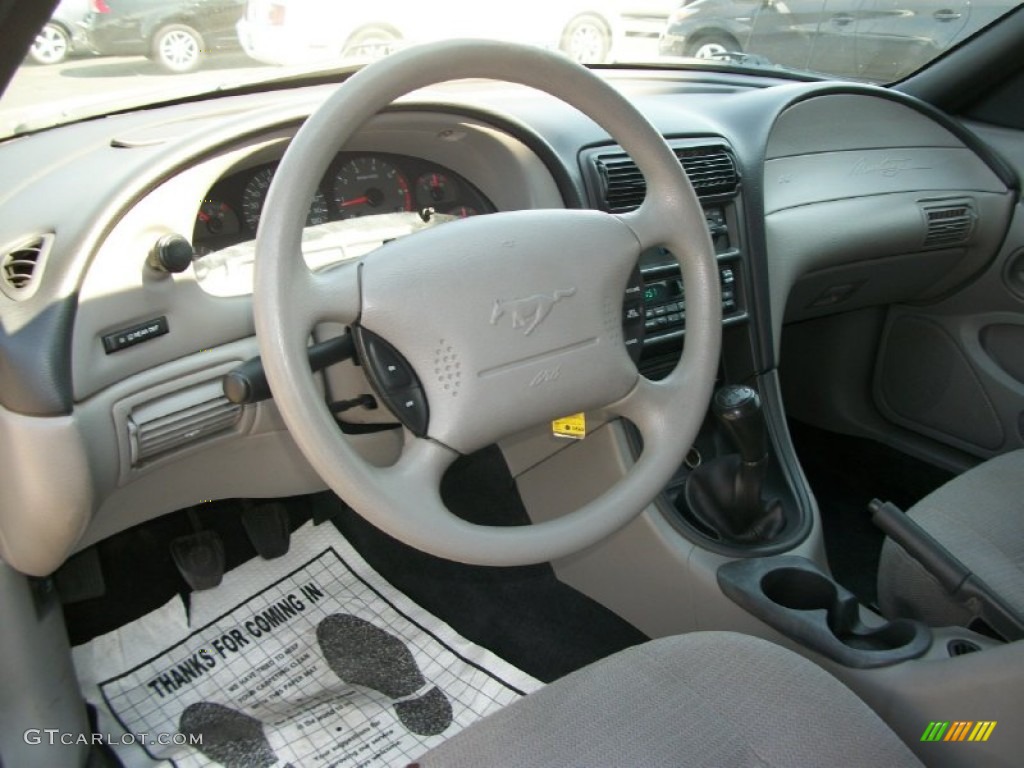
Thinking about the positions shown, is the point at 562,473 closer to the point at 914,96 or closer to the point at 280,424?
the point at 280,424

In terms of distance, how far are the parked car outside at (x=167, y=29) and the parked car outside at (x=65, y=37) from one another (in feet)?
0.11

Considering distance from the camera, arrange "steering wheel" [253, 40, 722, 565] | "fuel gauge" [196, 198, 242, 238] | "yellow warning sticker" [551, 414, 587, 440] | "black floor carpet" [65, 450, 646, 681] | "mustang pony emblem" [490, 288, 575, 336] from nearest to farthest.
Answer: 1. "steering wheel" [253, 40, 722, 565]
2. "mustang pony emblem" [490, 288, 575, 336]
3. "yellow warning sticker" [551, 414, 587, 440]
4. "fuel gauge" [196, 198, 242, 238]
5. "black floor carpet" [65, 450, 646, 681]

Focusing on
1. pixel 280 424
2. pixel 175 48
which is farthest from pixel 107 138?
pixel 280 424

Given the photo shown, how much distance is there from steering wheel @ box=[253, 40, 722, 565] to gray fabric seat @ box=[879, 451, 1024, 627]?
1.59 feet

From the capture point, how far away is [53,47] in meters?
1.28

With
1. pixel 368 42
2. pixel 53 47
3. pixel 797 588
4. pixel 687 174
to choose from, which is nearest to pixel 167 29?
pixel 53 47

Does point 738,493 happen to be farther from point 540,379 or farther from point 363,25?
point 363,25

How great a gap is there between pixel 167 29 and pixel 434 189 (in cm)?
50

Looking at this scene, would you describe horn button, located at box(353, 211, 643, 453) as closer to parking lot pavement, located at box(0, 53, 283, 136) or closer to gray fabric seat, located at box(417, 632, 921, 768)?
gray fabric seat, located at box(417, 632, 921, 768)

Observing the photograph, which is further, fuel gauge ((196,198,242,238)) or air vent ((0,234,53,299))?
fuel gauge ((196,198,242,238))

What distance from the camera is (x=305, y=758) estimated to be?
149 cm

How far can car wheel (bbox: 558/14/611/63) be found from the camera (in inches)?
83.8

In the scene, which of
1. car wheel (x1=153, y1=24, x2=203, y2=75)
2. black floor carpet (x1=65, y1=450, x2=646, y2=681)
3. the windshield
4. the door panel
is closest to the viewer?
the windshield

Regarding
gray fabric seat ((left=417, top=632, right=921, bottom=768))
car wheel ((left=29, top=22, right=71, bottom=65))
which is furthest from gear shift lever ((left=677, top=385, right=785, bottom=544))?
car wheel ((left=29, top=22, right=71, bottom=65))
